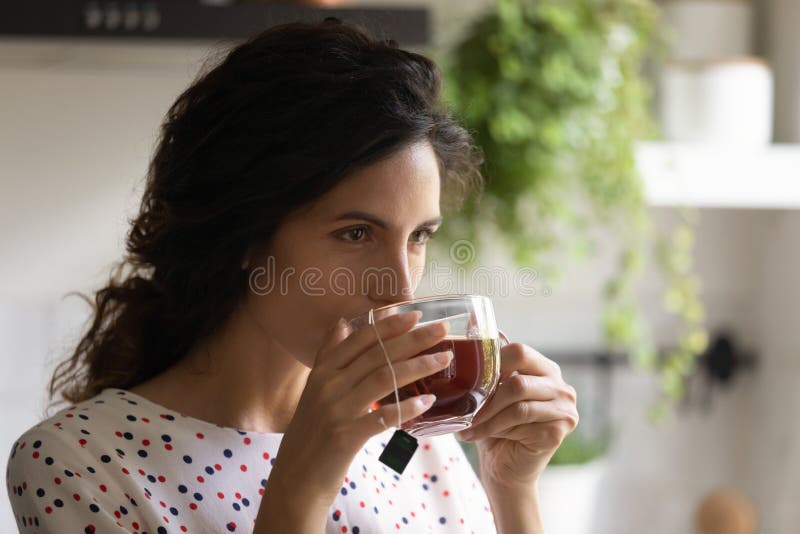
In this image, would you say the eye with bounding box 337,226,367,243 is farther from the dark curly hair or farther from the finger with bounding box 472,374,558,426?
the finger with bounding box 472,374,558,426

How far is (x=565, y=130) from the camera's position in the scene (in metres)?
2.01

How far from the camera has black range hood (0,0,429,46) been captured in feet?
6.15

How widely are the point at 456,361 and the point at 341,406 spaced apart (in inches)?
4.7

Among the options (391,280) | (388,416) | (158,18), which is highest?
(158,18)

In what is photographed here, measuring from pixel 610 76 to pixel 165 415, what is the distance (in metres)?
1.27

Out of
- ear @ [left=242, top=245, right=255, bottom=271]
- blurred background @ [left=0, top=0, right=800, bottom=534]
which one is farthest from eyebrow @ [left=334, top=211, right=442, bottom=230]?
blurred background @ [left=0, top=0, right=800, bottom=534]

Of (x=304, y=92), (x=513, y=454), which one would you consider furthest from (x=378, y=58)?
(x=513, y=454)

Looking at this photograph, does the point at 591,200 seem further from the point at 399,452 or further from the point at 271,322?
the point at 399,452

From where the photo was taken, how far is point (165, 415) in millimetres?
1144

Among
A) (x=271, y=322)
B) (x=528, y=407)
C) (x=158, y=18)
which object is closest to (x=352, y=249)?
(x=271, y=322)

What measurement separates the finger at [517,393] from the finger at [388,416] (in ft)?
0.61

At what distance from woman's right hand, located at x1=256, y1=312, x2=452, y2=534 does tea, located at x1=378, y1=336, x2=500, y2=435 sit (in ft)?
0.06

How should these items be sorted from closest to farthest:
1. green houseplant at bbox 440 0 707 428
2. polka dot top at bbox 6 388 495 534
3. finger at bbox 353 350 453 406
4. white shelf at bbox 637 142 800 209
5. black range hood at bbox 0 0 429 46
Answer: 1. finger at bbox 353 350 453 406
2. polka dot top at bbox 6 388 495 534
3. black range hood at bbox 0 0 429 46
4. green houseplant at bbox 440 0 707 428
5. white shelf at bbox 637 142 800 209

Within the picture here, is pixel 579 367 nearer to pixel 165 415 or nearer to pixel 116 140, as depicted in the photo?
pixel 116 140
